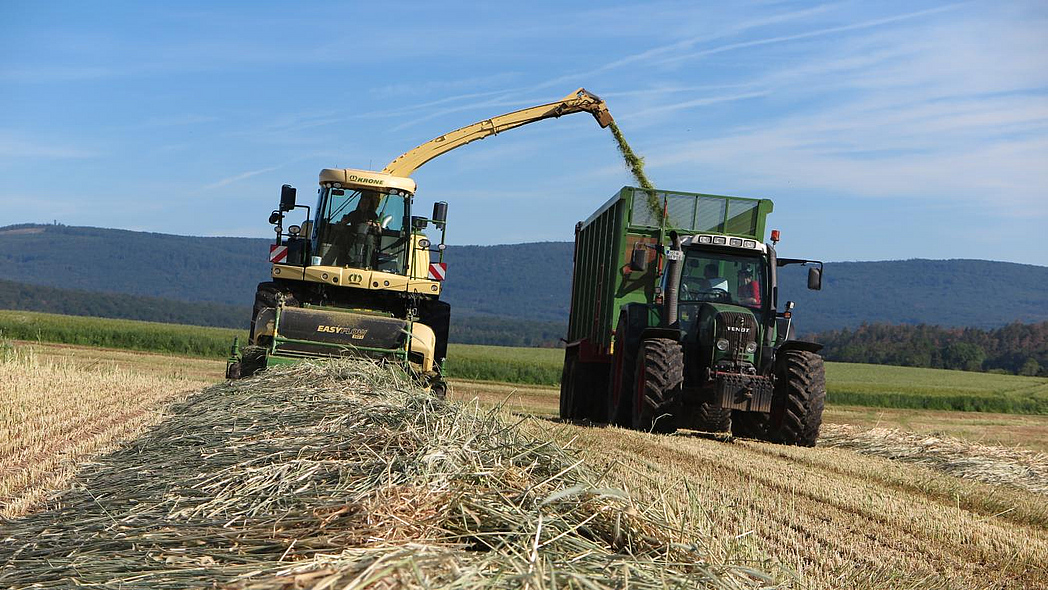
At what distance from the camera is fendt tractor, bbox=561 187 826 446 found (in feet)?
36.9

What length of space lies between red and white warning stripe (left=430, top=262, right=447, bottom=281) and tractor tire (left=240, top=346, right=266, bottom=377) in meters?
2.68

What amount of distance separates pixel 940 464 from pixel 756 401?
204cm

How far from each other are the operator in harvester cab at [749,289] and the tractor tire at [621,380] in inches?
54.7

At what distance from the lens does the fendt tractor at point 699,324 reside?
11242mm

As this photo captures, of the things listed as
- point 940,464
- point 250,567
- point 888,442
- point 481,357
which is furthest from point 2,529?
point 481,357

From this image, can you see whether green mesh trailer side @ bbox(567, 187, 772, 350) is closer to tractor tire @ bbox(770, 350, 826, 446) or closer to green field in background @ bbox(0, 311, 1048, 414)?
tractor tire @ bbox(770, 350, 826, 446)

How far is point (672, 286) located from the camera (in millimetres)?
11852

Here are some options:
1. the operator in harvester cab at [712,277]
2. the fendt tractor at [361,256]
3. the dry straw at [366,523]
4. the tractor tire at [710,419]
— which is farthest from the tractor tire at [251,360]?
the dry straw at [366,523]

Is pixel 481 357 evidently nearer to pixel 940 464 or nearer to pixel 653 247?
pixel 653 247

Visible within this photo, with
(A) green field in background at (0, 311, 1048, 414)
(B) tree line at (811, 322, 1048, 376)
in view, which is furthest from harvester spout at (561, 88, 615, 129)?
(B) tree line at (811, 322, 1048, 376)

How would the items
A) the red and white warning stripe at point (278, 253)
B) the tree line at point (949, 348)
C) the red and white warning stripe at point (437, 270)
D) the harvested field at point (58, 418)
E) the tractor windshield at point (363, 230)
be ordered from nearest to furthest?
1. the harvested field at point (58, 418)
2. the red and white warning stripe at point (278, 253)
3. the red and white warning stripe at point (437, 270)
4. the tractor windshield at point (363, 230)
5. the tree line at point (949, 348)

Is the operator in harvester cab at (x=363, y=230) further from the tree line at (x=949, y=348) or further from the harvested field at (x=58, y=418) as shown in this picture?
the tree line at (x=949, y=348)

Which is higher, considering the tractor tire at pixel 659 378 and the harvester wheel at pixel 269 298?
the harvester wheel at pixel 269 298

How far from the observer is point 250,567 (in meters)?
3.14
